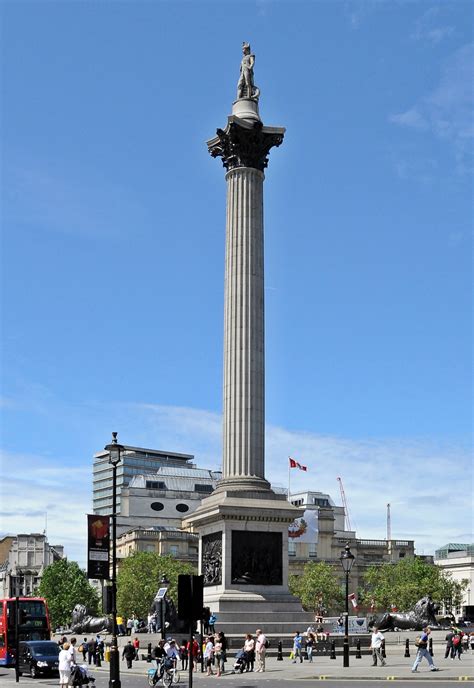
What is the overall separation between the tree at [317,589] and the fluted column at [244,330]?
6895 cm

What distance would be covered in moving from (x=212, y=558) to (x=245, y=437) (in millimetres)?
7904

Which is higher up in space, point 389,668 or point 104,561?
point 104,561

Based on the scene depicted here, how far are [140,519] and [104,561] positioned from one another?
423 feet

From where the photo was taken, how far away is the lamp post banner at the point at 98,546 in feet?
118

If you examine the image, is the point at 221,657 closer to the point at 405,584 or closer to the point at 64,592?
the point at 405,584

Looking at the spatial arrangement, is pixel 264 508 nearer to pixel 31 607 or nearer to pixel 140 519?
pixel 31 607

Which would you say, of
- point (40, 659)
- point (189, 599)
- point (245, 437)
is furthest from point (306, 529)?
point (189, 599)

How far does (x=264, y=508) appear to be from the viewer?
202 feet

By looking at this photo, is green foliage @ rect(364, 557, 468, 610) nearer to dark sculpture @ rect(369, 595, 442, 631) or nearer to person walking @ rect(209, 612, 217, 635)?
dark sculpture @ rect(369, 595, 442, 631)

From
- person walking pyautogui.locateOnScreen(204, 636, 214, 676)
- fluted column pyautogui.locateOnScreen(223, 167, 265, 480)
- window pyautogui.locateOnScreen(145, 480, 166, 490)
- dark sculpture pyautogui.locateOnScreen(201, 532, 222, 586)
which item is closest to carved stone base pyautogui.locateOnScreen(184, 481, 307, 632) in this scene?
dark sculpture pyautogui.locateOnScreen(201, 532, 222, 586)

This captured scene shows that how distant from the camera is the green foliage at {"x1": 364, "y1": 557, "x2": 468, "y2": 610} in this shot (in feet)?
428

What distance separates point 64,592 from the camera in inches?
5546

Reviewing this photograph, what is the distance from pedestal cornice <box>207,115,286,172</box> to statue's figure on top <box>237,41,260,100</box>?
349 cm

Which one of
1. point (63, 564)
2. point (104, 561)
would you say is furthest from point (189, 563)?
point (104, 561)
